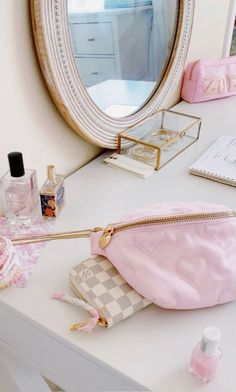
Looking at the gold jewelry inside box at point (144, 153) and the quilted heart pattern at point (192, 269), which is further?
the gold jewelry inside box at point (144, 153)

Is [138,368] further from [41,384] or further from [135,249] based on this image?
[41,384]

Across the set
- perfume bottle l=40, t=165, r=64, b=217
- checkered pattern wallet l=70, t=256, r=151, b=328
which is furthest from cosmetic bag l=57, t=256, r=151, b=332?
perfume bottle l=40, t=165, r=64, b=217

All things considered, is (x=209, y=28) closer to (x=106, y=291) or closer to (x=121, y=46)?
(x=121, y=46)

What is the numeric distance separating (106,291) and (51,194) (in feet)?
0.69

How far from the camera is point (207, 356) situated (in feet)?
1.20

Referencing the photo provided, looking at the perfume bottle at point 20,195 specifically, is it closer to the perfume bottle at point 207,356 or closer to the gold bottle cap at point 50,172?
the gold bottle cap at point 50,172

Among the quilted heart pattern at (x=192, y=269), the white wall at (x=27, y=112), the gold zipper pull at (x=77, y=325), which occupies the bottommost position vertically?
the gold zipper pull at (x=77, y=325)

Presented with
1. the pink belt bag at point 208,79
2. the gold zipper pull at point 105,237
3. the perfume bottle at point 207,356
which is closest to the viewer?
the perfume bottle at point 207,356

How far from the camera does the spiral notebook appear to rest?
73 cm

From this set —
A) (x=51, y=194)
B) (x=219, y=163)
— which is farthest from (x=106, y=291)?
(x=219, y=163)

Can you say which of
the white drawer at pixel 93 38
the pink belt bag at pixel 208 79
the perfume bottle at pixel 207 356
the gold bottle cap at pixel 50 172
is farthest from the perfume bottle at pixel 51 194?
the pink belt bag at pixel 208 79

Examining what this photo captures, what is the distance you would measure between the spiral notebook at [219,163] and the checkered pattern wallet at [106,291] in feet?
1.14

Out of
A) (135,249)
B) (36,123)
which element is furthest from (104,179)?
(135,249)

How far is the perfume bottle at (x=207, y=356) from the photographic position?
1.19 ft
